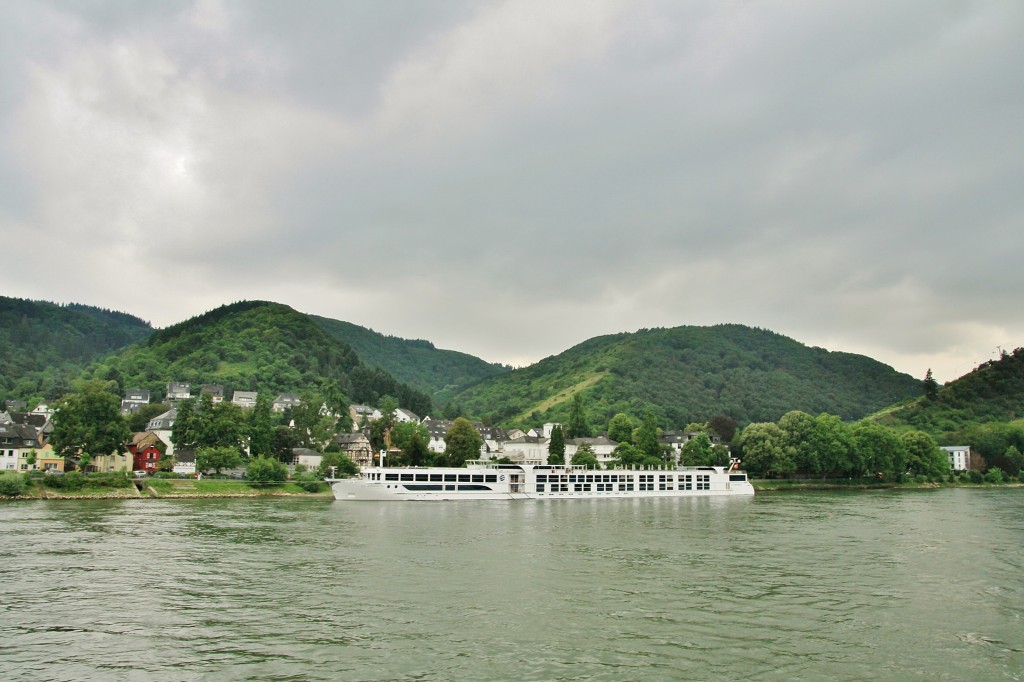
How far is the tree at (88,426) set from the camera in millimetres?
95188

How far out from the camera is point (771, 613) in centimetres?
2805

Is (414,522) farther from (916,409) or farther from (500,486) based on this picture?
(916,409)

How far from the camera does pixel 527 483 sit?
101 meters

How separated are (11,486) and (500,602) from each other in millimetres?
68040

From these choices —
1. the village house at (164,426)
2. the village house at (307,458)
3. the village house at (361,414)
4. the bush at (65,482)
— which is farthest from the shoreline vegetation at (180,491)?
the village house at (361,414)

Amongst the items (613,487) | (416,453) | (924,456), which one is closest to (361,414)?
(416,453)

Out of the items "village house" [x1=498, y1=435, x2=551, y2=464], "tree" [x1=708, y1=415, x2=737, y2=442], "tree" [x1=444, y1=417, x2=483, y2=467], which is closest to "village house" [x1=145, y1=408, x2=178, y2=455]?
"tree" [x1=444, y1=417, x2=483, y2=467]

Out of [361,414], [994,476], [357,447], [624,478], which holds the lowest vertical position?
[994,476]

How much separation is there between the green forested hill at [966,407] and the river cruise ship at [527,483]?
91.3 metres

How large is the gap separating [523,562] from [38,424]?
413 ft

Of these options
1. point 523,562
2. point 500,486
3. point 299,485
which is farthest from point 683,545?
point 299,485

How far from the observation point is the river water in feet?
71.3

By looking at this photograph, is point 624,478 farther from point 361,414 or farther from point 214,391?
point 214,391

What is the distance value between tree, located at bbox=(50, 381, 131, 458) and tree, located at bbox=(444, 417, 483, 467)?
47.6 metres
